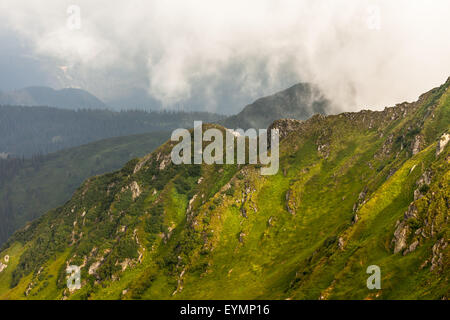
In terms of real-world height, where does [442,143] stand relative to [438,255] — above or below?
above

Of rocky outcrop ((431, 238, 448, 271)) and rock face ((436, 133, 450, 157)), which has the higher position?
rock face ((436, 133, 450, 157))

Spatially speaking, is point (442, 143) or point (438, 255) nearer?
point (438, 255)

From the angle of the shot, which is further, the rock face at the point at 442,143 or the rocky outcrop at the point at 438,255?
the rock face at the point at 442,143

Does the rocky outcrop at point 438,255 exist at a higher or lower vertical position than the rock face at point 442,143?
lower

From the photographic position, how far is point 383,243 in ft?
479

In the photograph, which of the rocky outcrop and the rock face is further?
the rock face
